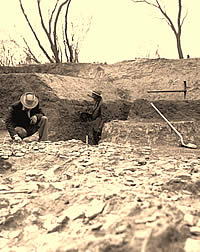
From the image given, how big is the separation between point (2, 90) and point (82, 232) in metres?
6.49

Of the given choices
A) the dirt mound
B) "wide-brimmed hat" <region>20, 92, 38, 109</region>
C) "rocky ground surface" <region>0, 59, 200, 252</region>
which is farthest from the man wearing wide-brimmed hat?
the dirt mound

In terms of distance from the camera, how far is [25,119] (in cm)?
584

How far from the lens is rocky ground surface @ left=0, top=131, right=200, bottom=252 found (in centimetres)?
194

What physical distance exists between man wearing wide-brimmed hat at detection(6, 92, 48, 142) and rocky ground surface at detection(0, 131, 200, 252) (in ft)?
6.36

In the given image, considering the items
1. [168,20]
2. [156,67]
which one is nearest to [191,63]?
[156,67]

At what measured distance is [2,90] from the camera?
807cm

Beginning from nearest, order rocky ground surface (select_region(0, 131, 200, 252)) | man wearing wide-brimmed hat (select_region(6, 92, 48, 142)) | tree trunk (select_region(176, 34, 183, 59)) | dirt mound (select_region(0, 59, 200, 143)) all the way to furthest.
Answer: rocky ground surface (select_region(0, 131, 200, 252)) < man wearing wide-brimmed hat (select_region(6, 92, 48, 142)) < dirt mound (select_region(0, 59, 200, 143)) < tree trunk (select_region(176, 34, 183, 59))

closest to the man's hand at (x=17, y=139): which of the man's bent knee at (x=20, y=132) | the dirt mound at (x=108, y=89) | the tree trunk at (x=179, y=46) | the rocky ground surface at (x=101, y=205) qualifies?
the man's bent knee at (x=20, y=132)

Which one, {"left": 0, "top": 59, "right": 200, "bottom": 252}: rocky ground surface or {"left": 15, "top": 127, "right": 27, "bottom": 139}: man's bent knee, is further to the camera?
{"left": 15, "top": 127, "right": 27, "bottom": 139}: man's bent knee

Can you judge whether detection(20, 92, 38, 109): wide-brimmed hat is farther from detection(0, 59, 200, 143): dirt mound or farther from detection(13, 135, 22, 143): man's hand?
detection(0, 59, 200, 143): dirt mound

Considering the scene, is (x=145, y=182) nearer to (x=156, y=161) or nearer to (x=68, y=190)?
(x=68, y=190)

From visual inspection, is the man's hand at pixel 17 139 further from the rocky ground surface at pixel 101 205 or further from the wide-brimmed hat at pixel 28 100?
the rocky ground surface at pixel 101 205

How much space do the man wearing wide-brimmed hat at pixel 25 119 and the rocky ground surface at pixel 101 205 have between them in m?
1.94

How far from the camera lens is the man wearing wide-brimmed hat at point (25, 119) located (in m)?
5.68
